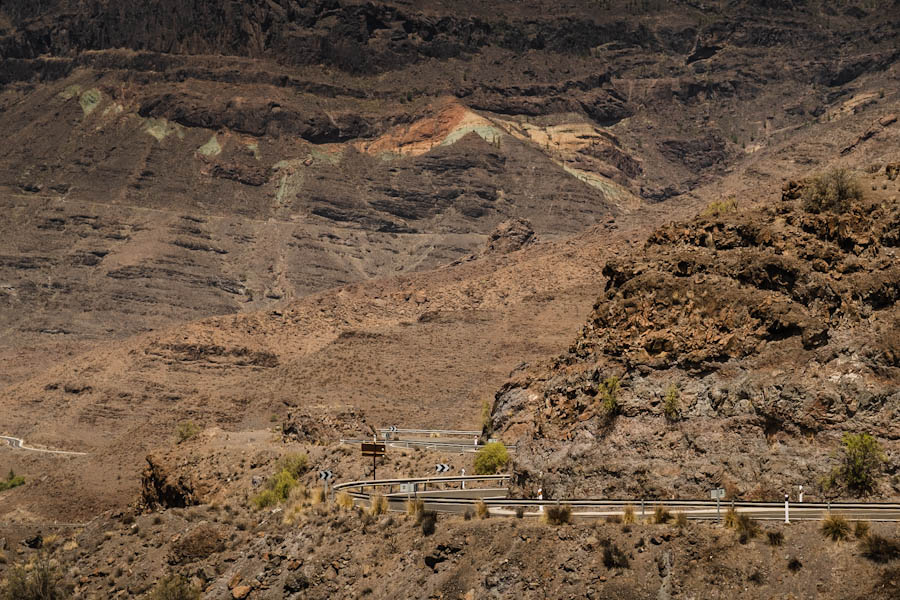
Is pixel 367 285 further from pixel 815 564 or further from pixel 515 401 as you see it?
pixel 815 564

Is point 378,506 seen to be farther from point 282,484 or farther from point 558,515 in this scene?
point 282,484

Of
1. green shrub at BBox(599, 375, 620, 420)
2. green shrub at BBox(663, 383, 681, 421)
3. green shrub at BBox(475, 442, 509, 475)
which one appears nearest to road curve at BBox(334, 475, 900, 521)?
green shrub at BBox(663, 383, 681, 421)

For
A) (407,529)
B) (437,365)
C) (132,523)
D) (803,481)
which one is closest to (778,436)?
(803,481)

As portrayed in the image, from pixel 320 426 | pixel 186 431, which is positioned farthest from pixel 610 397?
pixel 186 431

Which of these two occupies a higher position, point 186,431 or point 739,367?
point 186,431

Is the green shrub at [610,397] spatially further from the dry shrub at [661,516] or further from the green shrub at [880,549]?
the green shrub at [880,549]

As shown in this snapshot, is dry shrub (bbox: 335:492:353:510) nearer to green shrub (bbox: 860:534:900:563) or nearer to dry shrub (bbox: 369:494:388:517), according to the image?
dry shrub (bbox: 369:494:388:517)
